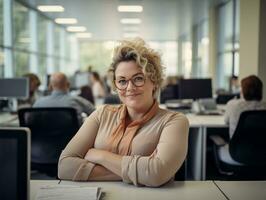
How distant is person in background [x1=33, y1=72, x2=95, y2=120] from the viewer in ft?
12.0

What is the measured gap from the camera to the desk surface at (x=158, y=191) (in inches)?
55.2

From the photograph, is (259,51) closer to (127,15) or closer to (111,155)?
(111,155)

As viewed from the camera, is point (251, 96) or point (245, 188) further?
point (251, 96)

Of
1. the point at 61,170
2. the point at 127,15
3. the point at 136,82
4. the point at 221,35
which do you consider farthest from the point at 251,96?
the point at 127,15

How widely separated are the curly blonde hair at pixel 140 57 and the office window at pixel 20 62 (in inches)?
254

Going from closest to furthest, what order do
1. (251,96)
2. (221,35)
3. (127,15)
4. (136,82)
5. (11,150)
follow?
1. (11,150)
2. (136,82)
3. (251,96)
4. (221,35)
5. (127,15)

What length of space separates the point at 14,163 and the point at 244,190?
3.02ft

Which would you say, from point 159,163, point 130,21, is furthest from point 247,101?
point 130,21

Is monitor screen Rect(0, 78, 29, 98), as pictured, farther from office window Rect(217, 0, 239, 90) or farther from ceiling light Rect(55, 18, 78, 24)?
ceiling light Rect(55, 18, 78, 24)

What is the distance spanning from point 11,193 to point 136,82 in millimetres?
818

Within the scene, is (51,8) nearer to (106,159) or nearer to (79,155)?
(79,155)

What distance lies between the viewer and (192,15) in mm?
10359

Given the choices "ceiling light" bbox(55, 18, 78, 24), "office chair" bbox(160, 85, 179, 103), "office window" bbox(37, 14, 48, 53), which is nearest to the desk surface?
"office chair" bbox(160, 85, 179, 103)

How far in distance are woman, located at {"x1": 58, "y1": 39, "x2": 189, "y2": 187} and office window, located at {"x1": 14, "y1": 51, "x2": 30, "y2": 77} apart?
648 centimetres
